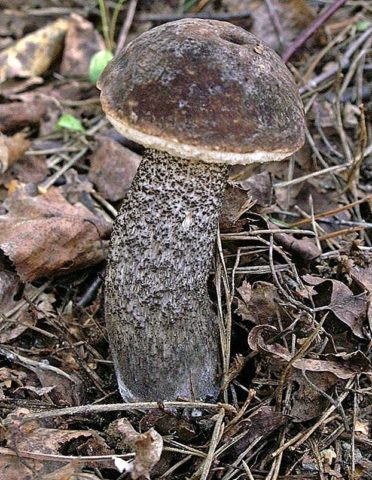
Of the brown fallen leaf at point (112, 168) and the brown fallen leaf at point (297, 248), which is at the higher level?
the brown fallen leaf at point (297, 248)

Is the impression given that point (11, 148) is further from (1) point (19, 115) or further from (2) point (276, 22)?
(2) point (276, 22)

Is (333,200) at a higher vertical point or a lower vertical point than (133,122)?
lower

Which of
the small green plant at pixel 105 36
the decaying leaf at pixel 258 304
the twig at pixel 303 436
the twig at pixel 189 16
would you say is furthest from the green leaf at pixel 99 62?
the twig at pixel 303 436

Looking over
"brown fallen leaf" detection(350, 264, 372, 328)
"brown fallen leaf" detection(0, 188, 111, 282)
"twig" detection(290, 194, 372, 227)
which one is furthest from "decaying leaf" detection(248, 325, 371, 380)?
"brown fallen leaf" detection(0, 188, 111, 282)

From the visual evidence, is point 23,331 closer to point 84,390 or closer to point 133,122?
point 84,390

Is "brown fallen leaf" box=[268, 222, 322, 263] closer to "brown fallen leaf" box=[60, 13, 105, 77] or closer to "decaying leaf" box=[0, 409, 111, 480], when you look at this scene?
"decaying leaf" box=[0, 409, 111, 480]

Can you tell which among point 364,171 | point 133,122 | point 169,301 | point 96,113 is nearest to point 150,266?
point 169,301

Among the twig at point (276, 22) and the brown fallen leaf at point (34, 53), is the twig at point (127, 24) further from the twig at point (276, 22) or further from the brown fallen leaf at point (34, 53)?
the twig at point (276, 22)
